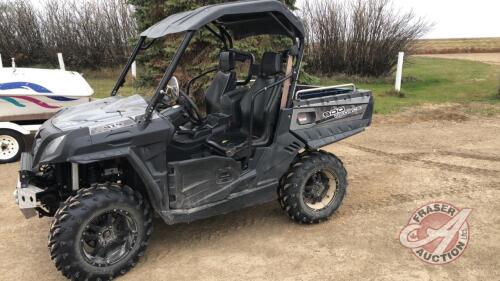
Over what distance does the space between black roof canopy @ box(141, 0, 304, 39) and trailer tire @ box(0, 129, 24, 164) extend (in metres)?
3.56

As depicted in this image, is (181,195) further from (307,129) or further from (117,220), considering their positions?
(307,129)

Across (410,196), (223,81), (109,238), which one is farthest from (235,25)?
(410,196)

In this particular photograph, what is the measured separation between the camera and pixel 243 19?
4188mm

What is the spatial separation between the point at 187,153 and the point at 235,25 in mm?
1446

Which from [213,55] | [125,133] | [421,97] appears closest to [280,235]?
[125,133]

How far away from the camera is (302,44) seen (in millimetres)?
3941

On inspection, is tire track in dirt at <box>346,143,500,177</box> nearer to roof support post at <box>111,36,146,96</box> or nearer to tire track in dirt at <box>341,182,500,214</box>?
tire track in dirt at <box>341,182,500,214</box>

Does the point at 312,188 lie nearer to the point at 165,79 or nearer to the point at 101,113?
the point at 165,79

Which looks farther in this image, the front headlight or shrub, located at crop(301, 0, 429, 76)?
shrub, located at crop(301, 0, 429, 76)

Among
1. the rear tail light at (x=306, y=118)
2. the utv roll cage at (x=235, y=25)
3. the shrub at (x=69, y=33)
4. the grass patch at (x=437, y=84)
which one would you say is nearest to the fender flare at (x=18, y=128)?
the utv roll cage at (x=235, y=25)

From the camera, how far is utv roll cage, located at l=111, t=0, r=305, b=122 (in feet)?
10.9

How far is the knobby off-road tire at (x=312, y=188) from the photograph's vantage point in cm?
408

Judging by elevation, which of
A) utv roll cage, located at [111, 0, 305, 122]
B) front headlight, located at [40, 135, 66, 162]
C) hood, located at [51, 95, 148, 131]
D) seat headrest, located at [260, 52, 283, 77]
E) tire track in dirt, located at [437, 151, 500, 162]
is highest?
utv roll cage, located at [111, 0, 305, 122]

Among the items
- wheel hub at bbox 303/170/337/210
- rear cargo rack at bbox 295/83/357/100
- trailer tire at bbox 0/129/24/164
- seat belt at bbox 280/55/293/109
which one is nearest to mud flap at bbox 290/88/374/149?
rear cargo rack at bbox 295/83/357/100
